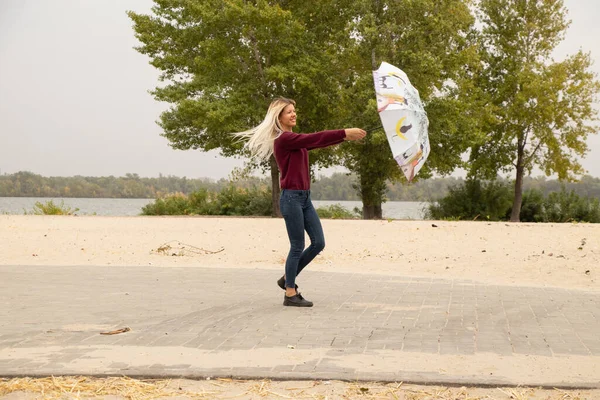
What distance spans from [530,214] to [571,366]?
27.4m

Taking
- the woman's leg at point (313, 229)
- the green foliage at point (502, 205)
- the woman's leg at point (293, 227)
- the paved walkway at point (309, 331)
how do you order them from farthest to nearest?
the green foliage at point (502, 205) < the woman's leg at point (313, 229) < the woman's leg at point (293, 227) < the paved walkway at point (309, 331)

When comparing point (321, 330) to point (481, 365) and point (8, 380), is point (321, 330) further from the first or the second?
point (8, 380)

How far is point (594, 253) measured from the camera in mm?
13406

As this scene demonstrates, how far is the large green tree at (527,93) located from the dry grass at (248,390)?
86.8 feet

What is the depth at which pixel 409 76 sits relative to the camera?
25.5 meters

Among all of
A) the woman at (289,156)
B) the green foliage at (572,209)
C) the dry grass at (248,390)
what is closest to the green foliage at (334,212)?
the green foliage at (572,209)

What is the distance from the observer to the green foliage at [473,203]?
29.5 metres

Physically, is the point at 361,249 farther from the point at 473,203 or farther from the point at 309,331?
the point at 473,203

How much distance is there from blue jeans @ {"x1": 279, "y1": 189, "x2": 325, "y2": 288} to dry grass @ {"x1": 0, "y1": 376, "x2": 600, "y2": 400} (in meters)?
2.70

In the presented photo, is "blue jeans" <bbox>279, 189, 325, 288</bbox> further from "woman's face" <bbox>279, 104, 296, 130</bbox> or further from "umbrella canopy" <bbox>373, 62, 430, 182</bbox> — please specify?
"umbrella canopy" <bbox>373, 62, 430, 182</bbox>

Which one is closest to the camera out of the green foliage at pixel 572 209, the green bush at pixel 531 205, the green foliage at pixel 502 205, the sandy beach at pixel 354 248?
the sandy beach at pixel 354 248

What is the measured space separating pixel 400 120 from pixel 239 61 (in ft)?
64.9

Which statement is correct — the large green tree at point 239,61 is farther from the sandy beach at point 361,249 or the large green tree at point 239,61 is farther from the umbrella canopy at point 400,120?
the umbrella canopy at point 400,120

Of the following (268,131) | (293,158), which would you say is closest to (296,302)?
(293,158)
